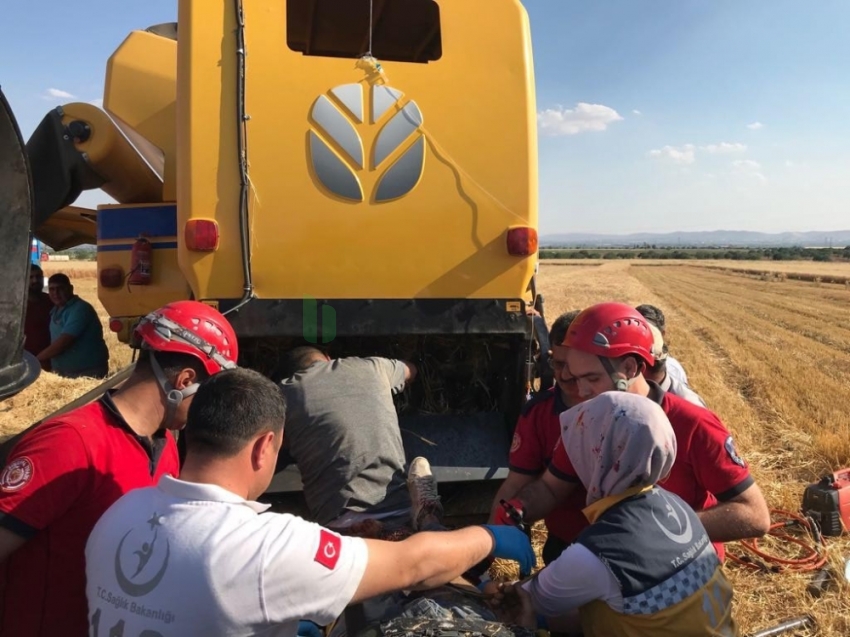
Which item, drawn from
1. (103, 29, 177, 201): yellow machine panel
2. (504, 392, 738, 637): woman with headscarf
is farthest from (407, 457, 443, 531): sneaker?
(103, 29, 177, 201): yellow machine panel


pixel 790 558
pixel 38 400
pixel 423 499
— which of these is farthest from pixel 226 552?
pixel 38 400

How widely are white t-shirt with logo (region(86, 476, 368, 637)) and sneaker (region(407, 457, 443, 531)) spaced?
1.10 metres

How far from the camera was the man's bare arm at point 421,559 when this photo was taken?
74.4 inches

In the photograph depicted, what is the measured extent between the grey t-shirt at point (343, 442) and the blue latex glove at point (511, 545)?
748 millimetres

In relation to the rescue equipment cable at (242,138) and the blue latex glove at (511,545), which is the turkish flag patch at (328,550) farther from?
the rescue equipment cable at (242,138)

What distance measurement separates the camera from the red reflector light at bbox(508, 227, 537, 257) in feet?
12.9

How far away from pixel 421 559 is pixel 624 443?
0.72 meters

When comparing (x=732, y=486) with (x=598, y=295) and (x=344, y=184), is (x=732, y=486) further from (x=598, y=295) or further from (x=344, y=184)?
(x=598, y=295)

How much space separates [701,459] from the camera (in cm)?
277

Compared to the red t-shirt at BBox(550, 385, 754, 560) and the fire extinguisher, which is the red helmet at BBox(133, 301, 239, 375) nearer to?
the red t-shirt at BBox(550, 385, 754, 560)

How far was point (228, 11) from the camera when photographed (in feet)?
11.9

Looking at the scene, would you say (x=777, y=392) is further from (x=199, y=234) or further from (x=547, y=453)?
(x=199, y=234)

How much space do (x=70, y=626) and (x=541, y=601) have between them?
1.49 meters

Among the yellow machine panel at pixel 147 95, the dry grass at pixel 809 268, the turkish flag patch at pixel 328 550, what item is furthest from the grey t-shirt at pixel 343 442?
the dry grass at pixel 809 268
